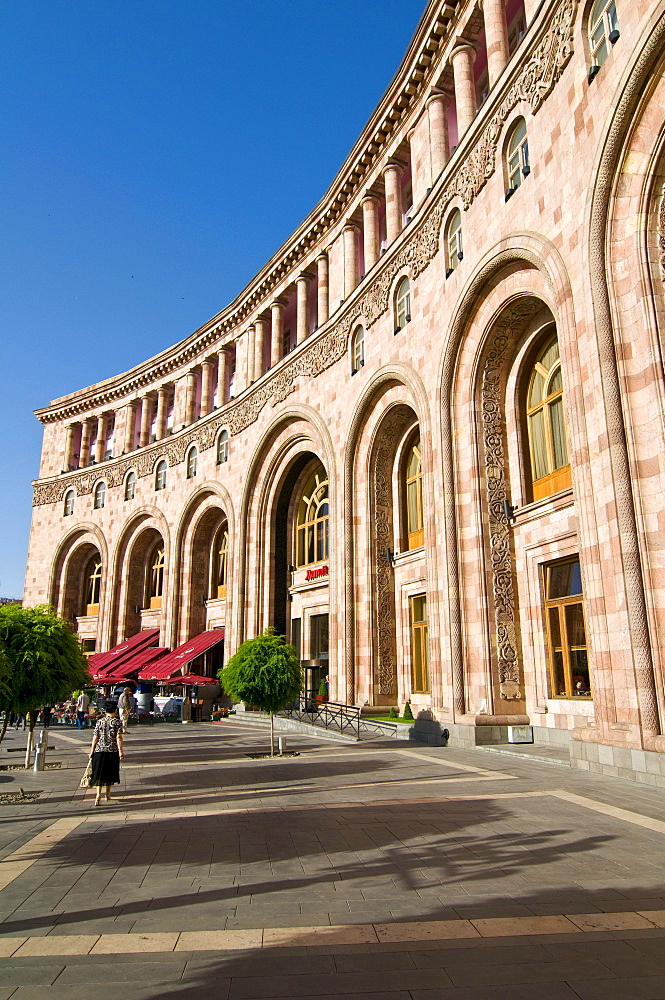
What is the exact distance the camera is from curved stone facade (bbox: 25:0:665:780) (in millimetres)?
11984

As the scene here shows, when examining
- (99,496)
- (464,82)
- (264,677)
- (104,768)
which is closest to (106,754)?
(104,768)

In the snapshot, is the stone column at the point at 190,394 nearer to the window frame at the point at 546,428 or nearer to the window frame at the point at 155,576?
the window frame at the point at 155,576

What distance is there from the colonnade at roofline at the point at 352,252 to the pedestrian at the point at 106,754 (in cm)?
1728

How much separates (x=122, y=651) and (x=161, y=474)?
1048 centimetres

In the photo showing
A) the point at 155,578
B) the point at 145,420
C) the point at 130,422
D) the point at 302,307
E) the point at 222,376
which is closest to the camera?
the point at 302,307

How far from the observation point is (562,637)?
1592 cm

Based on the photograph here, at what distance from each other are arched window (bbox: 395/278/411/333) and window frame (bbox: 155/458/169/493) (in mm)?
22563

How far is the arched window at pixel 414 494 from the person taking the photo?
23.0 metres

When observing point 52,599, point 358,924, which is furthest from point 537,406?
point 52,599

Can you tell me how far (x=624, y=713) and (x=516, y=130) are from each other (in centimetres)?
1356

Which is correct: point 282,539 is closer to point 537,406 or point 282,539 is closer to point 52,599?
point 537,406

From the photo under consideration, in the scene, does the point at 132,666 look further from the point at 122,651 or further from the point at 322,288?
the point at 322,288

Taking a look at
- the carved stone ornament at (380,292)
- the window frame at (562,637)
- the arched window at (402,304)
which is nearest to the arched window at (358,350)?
the carved stone ornament at (380,292)

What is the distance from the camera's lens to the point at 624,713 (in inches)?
449
